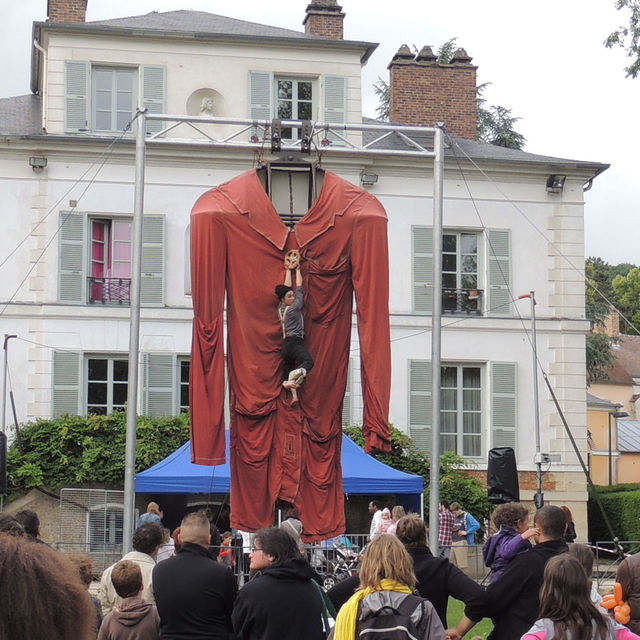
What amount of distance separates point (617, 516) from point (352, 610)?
26.0 meters

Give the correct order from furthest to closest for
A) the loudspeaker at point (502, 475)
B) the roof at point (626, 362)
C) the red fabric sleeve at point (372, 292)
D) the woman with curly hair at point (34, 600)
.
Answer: the roof at point (626, 362) < the loudspeaker at point (502, 475) < the red fabric sleeve at point (372, 292) < the woman with curly hair at point (34, 600)

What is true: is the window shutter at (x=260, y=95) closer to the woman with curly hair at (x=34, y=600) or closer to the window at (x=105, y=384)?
the window at (x=105, y=384)

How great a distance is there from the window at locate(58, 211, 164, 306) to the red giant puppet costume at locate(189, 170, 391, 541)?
13.0 meters

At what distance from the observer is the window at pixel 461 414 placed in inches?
1021

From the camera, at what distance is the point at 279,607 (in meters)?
6.30

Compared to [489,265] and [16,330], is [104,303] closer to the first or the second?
[16,330]

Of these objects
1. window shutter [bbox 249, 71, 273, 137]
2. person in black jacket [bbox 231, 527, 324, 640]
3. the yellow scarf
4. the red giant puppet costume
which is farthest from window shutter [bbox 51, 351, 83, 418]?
the yellow scarf

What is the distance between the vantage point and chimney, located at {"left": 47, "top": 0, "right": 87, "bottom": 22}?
26.2m

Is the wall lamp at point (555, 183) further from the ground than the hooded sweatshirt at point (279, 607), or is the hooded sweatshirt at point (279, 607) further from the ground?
the wall lamp at point (555, 183)

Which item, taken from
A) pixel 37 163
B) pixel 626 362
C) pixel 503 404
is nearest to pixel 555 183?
pixel 503 404

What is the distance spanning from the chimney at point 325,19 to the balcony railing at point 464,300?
633cm

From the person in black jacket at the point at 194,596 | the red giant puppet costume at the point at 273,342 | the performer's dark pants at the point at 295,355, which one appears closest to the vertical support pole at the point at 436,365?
the red giant puppet costume at the point at 273,342

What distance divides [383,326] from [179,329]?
517 inches

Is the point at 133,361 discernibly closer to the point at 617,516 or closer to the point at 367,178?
the point at 367,178
